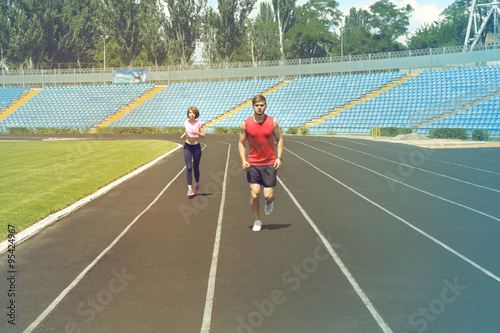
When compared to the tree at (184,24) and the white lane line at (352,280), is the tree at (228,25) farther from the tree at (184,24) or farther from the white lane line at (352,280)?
the white lane line at (352,280)

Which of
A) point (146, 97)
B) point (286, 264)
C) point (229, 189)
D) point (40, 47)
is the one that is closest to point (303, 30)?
point (146, 97)

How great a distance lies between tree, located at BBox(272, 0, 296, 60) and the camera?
77812mm

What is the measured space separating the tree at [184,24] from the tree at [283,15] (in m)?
12.4

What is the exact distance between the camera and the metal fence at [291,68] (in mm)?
48969

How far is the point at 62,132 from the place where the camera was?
53938mm

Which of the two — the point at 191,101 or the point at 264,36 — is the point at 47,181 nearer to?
the point at 191,101

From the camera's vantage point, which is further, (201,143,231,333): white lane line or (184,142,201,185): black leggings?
(184,142,201,185): black leggings

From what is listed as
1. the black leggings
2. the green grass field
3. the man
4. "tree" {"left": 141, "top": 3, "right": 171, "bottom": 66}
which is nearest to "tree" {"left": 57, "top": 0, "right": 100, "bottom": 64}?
"tree" {"left": 141, "top": 3, "right": 171, "bottom": 66}

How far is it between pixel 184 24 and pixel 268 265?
69.4m

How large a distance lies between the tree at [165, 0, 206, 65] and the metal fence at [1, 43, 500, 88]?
9238mm

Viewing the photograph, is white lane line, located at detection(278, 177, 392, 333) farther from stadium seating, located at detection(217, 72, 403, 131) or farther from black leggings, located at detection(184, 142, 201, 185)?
stadium seating, located at detection(217, 72, 403, 131)

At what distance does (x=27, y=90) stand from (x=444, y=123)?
169 feet

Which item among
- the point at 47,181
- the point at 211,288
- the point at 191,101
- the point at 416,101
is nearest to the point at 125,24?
the point at 191,101

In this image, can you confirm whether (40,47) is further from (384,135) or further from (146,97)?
(384,135)
